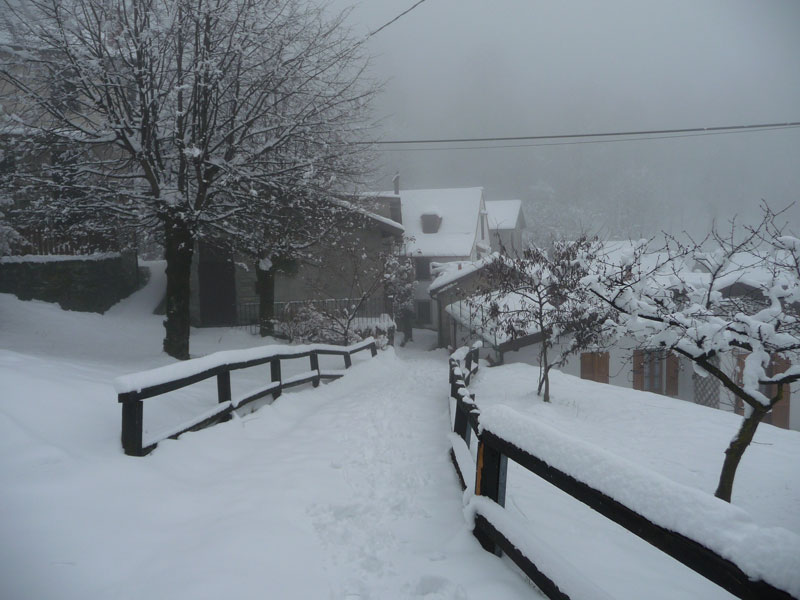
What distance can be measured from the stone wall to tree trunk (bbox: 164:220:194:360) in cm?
873

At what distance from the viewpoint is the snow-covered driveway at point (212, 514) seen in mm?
2740

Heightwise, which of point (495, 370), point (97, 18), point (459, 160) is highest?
point (459, 160)

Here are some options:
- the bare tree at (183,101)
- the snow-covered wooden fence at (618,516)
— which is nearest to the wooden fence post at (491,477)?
the snow-covered wooden fence at (618,516)

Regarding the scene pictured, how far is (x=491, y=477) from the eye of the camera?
3.15m

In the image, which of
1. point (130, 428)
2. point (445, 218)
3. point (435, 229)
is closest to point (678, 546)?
point (130, 428)

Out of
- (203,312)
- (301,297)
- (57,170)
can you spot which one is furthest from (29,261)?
(301,297)

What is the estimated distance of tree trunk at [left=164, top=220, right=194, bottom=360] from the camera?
10219 millimetres

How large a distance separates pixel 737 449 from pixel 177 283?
10948mm

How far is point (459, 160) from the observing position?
7825cm

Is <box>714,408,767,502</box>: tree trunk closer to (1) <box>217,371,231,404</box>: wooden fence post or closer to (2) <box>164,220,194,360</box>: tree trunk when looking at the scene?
(1) <box>217,371,231,404</box>: wooden fence post

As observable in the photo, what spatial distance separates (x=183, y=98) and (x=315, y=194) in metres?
3.54

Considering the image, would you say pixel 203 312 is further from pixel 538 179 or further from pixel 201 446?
pixel 538 179

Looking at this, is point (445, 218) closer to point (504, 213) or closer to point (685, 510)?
point (504, 213)

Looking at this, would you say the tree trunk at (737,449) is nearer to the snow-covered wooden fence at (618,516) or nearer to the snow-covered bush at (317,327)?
the snow-covered wooden fence at (618,516)
